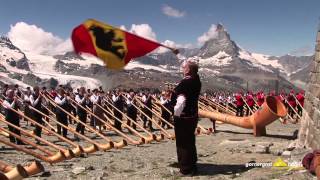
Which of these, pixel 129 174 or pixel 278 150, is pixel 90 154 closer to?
pixel 129 174

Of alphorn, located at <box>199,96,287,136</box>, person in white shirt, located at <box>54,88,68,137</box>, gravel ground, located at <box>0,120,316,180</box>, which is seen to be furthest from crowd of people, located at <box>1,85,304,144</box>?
alphorn, located at <box>199,96,287,136</box>

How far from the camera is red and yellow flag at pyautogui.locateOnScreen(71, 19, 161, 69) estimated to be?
855 centimetres

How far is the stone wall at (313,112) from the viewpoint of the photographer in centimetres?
959

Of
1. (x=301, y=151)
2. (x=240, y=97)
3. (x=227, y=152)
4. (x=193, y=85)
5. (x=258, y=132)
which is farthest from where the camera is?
(x=240, y=97)

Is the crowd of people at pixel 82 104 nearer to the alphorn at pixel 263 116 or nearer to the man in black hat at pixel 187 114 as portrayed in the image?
the man in black hat at pixel 187 114

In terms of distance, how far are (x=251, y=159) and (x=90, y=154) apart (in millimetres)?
4421

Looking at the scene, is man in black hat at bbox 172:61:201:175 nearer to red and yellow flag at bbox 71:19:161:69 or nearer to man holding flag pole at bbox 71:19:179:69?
man holding flag pole at bbox 71:19:179:69

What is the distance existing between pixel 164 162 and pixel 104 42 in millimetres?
3609

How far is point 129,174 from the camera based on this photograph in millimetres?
9344

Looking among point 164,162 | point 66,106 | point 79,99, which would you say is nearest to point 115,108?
point 79,99

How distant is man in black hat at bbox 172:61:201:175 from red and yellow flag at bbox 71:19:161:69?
1.11 metres

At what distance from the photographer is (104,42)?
8602mm

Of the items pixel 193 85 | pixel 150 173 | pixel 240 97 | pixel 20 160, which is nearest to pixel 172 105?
pixel 193 85

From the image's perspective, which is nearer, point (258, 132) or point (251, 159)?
point (251, 159)
